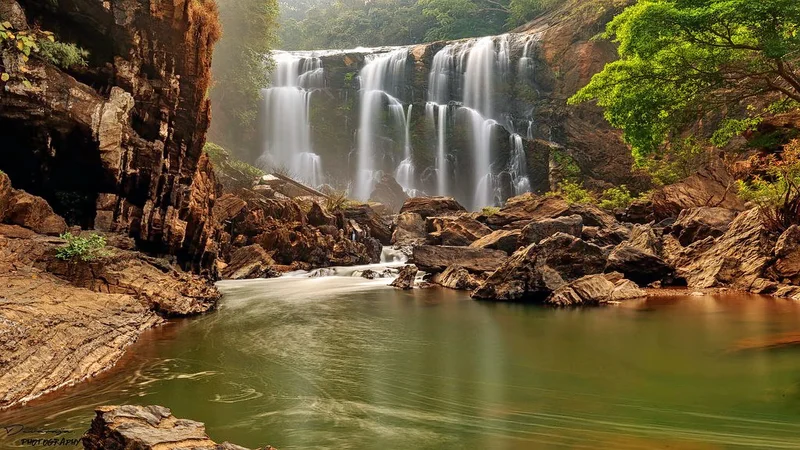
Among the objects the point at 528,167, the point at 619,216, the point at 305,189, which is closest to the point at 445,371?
the point at 619,216

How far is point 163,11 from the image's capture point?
425 inches

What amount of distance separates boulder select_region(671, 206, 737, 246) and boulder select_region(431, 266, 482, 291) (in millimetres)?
7351

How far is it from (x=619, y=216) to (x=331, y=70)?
2973 cm

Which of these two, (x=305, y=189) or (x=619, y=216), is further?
(x=305, y=189)

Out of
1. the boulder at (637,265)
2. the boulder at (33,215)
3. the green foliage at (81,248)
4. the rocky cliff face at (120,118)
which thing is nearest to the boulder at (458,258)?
the boulder at (637,265)

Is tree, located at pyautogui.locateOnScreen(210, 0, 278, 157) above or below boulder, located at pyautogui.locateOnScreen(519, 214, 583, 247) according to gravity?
above

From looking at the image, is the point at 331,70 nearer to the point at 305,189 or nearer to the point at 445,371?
the point at 305,189

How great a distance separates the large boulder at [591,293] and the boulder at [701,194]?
1012 cm

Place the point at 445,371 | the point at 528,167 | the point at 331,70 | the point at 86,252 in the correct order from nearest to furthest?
the point at 445,371 → the point at 86,252 → the point at 528,167 → the point at 331,70

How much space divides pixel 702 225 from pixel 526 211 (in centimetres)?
826

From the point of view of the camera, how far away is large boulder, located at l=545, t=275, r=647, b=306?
11.4 m

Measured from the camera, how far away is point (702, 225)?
1541cm

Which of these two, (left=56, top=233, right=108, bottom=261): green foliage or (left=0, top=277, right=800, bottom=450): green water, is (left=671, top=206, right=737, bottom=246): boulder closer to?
(left=0, top=277, right=800, bottom=450): green water

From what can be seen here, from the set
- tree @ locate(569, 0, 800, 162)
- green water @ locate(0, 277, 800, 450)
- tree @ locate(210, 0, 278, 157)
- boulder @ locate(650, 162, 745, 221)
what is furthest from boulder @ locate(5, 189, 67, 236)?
tree @ locate(210, 0, 278, 157)
